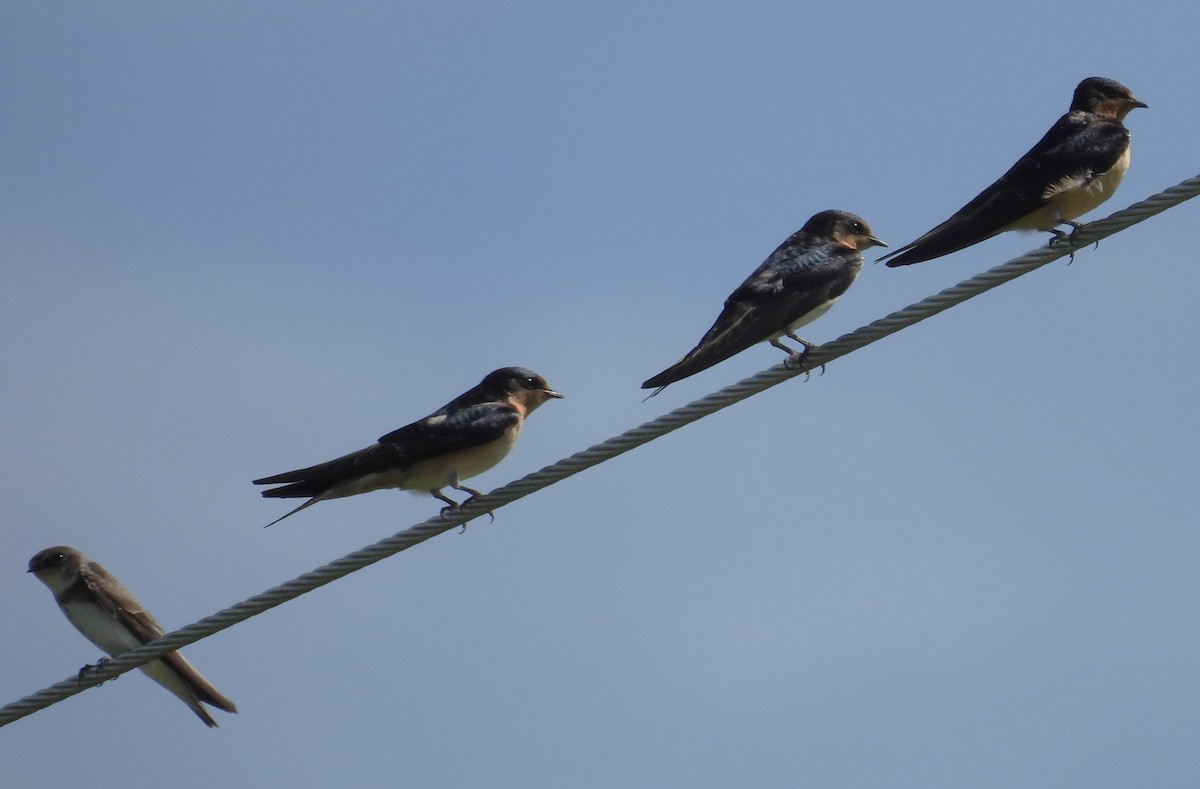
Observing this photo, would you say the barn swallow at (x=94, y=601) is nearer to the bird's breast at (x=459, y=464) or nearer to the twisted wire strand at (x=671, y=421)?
the bird's breast at (x=459, y=464)

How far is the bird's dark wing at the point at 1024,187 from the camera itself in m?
9.09

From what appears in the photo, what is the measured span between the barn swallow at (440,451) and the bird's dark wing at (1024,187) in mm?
2088

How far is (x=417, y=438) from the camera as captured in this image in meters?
9.41

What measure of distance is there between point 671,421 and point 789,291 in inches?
114

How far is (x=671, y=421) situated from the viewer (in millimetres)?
6980

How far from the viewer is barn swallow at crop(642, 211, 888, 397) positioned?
30.6 ft

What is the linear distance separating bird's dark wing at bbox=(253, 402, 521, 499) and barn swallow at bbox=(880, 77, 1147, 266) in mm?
2122

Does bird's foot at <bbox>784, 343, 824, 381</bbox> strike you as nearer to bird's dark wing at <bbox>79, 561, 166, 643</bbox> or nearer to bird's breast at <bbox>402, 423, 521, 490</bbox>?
bird's breast at <bbox>402, 423, 521, 490</bbox>

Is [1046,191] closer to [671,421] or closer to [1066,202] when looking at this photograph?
[1066,202]

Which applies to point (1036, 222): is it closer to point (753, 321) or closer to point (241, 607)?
point (753, 321)

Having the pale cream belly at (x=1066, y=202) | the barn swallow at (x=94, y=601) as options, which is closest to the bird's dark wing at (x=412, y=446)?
the pale cream belly at (x=1066, y=202)

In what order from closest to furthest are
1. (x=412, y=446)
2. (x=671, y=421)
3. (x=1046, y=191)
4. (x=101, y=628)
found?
(x=671, y=421), (x=1046, y=191), (x=412, y=446), (x=101, y=628)

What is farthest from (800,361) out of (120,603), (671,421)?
(120,603)

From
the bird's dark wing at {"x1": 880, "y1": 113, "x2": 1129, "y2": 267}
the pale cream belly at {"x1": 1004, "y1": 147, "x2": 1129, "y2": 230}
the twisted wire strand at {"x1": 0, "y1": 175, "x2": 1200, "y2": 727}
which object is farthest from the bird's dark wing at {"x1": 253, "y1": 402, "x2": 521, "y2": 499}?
the pale cream belly at {"x1": 1004, "y1": 147, "x2": 1129, "y2": 230}
